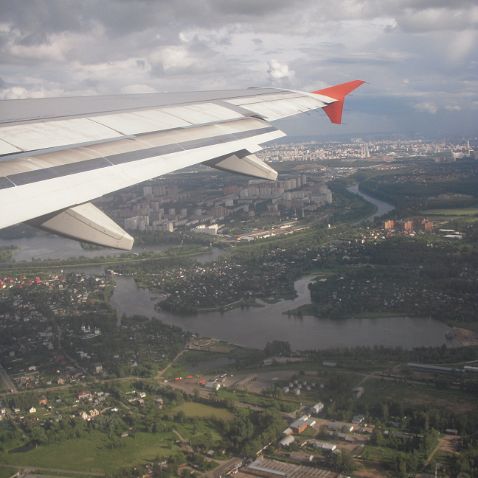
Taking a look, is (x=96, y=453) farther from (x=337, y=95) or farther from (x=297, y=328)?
(x=297, y=328)

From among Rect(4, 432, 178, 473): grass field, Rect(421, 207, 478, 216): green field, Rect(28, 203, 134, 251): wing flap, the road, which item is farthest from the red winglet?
Rect(421, 207, 478, 216): green field

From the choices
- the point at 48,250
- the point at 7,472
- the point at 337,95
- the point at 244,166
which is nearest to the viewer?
the point at 244,166

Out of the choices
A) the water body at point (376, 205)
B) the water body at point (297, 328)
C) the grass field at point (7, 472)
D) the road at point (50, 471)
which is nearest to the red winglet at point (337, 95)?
the road at point (50, 471)

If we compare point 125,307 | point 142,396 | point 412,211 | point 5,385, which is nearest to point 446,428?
point 142,396

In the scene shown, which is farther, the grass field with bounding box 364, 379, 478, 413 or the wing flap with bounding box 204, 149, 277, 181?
the grass field with bounding box 364, 379, 478, 413

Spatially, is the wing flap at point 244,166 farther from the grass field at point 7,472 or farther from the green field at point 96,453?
the grass field at point 7,472

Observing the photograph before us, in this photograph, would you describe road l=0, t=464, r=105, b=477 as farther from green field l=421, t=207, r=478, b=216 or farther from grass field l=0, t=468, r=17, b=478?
green field l=421, t=207, r=478, b=216

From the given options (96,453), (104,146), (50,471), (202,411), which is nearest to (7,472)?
(50,471)
